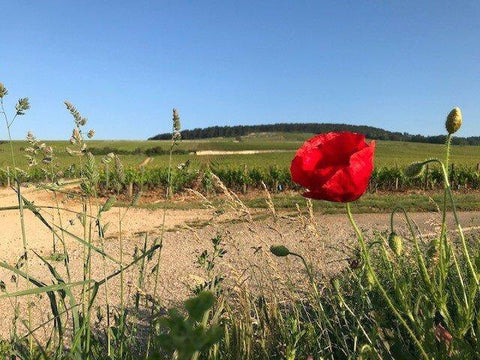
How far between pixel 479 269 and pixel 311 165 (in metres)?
0.48

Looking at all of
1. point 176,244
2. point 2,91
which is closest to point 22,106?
point 2,91

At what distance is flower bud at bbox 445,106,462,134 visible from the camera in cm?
106

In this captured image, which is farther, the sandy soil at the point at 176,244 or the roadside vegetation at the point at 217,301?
the sandy soil at the point at 176,244

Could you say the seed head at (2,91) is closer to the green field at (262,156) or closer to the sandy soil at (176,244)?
the sandy soil at (176,244)

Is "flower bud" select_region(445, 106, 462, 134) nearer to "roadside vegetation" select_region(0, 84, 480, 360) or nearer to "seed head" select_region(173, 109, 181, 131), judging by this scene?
"roadside vegetation" select_region(0, 84, 480, 360)

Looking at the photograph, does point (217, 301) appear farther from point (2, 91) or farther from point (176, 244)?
point (176, 244)

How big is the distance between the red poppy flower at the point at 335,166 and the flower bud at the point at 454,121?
0.17m

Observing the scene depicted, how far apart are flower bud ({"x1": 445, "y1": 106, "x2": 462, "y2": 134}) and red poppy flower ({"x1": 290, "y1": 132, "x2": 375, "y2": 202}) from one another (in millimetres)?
172

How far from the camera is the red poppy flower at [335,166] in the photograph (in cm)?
100

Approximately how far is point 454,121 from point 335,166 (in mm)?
278

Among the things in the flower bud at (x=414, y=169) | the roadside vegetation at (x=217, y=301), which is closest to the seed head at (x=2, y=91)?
the roadside vegetation at (x=217, y=301)

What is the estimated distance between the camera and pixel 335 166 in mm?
1071

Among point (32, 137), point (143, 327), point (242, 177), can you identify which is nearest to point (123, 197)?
point (242, 177)

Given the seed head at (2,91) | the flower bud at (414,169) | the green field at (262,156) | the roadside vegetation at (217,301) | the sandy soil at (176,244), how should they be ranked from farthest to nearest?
1. the green field at (262,156)
2. the sandy soil at (176,244)
3. the seed head at (2,91)
4. the flower bud at (414,169)
5. the roadside vegetation at (217,301)
